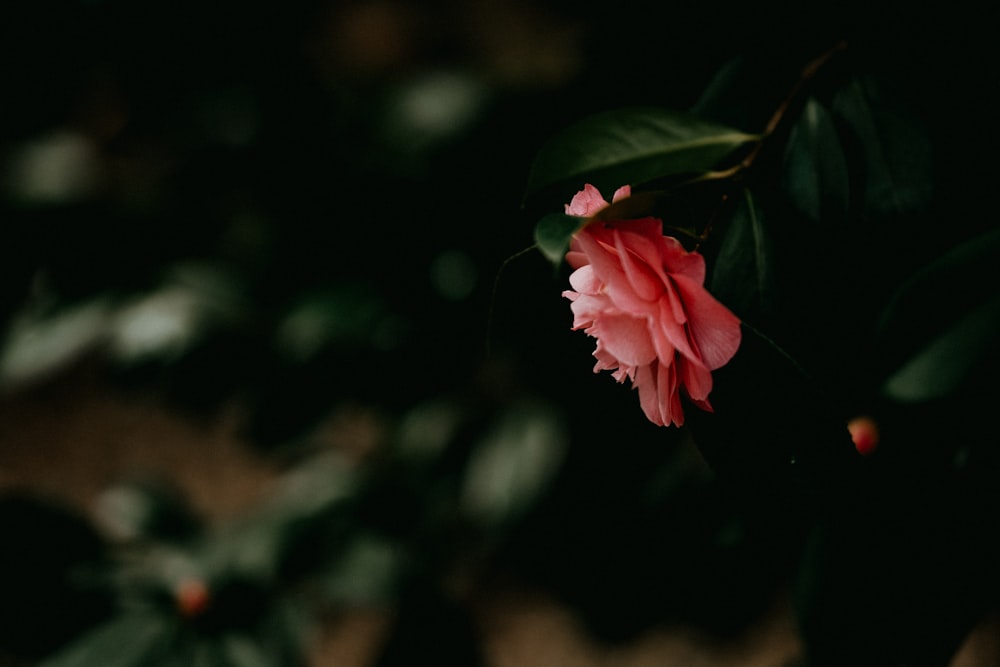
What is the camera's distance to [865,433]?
0.65m

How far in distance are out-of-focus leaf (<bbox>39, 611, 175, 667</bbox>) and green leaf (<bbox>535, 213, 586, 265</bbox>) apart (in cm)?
100

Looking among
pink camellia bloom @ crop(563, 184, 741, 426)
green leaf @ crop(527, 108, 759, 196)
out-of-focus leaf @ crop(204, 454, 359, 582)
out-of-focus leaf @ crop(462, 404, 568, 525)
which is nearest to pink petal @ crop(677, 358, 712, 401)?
pink camellia bloom @ crop(563, 184, 741, 426)

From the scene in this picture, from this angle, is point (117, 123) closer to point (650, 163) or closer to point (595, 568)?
point (595, 568)

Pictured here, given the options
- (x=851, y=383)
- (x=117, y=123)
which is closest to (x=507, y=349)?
(x=851, y=383)

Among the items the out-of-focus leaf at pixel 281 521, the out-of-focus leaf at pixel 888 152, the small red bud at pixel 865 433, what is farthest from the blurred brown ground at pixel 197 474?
the out-of-focus leaf at pixel 888 152

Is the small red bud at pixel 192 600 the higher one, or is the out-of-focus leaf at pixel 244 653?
the small red bud at pixel 192 600

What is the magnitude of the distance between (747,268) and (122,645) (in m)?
1.02

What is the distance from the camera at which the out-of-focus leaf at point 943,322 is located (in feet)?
1.73

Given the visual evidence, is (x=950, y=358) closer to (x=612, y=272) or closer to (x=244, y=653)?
(x=612, y=272)

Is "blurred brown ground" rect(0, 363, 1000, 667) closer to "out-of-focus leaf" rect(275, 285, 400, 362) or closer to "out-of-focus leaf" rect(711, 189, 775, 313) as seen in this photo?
"out-of-focus leaf" rect(275, 285, 400, 362)

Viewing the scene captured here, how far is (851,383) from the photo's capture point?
24.5 inches

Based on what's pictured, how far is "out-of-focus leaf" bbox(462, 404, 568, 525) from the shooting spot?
3.65ft

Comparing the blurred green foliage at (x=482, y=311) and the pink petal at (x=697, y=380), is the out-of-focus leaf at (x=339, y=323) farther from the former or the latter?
the pink petal at (x=697, y=380)

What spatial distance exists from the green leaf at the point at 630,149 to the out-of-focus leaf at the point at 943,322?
0.55 feet
